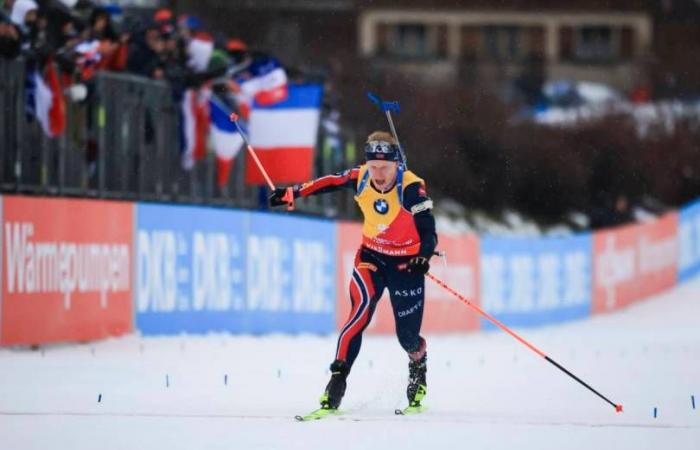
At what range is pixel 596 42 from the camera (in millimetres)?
59094

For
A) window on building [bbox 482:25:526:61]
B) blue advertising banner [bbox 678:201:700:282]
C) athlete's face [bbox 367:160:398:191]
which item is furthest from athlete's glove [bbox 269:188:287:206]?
window on building [bbox 482:25:526:61]

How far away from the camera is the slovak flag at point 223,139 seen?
67.6 feet

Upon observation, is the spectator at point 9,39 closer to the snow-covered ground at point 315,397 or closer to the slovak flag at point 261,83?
the snow-covered ground at point 315,397

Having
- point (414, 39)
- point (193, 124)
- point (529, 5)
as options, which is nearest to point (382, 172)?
point (193, 124)

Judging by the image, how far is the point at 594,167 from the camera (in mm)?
41344

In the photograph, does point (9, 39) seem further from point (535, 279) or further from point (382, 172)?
point (535, 279)

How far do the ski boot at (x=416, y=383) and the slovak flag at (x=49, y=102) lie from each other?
5.96 m

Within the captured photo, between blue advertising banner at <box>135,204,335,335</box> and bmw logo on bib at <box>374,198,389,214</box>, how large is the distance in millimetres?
6994

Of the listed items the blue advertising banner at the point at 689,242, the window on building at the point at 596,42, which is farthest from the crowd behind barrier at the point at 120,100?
the window on building at the point at 596,42

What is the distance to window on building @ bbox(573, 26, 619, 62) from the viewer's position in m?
58.4

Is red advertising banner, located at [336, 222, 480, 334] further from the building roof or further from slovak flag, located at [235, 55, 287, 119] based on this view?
the building roof

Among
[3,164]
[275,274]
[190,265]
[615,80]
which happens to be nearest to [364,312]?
[3,164]

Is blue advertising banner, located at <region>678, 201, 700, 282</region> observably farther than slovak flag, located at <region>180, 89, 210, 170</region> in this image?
Yes

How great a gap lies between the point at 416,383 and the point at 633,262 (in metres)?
21.0
